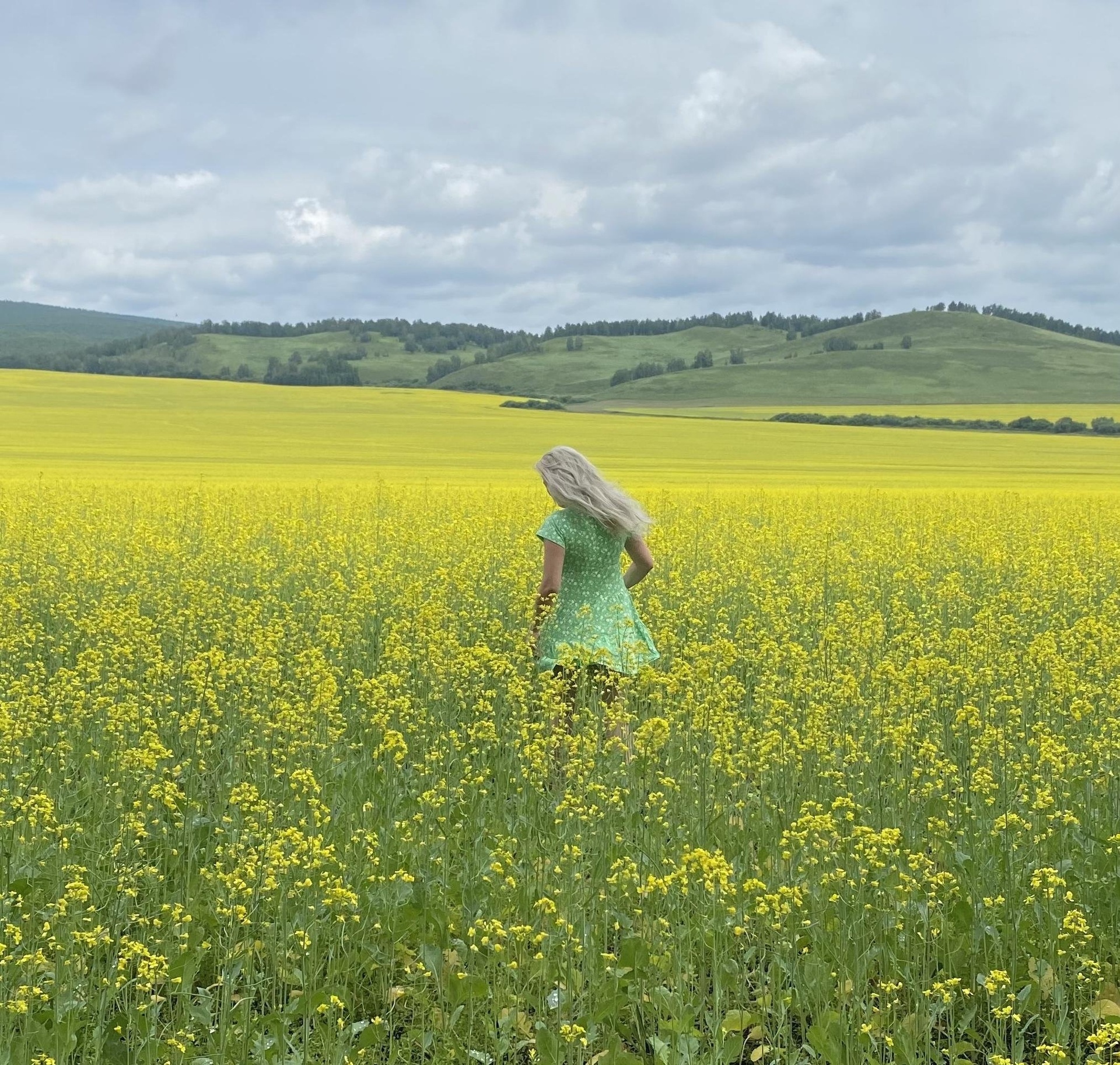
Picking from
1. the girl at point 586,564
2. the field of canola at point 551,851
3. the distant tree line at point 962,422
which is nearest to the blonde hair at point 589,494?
the girl at point 586,564

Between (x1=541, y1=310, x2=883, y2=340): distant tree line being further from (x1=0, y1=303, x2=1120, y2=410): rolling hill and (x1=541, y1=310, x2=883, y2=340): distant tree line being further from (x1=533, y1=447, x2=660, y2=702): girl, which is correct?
(x1=533, y1=447, x2=660, y2=702): girl

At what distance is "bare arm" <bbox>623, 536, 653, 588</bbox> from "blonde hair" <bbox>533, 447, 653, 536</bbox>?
127 mm

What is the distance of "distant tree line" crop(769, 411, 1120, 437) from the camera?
229 ft

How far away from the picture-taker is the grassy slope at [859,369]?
115m

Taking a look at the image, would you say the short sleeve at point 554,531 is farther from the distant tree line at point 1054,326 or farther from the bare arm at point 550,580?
the distant tree line at point 1054,326

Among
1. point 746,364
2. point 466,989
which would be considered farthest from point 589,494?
point 746,364

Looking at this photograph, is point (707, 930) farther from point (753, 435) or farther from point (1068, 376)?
point (1068, 376)

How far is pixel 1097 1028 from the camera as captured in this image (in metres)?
3.74

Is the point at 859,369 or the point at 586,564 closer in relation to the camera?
the point at 586,564

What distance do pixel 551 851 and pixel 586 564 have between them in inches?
99.9

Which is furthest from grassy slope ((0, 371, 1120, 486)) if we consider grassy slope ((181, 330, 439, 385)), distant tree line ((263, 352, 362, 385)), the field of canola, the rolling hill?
grassy slope ((181, 330, 439, 385))

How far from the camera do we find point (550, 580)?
22.3 feet

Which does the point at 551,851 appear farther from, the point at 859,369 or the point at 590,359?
the point at 590,359

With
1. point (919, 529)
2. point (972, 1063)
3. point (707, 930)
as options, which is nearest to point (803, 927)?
point (707, 930)
